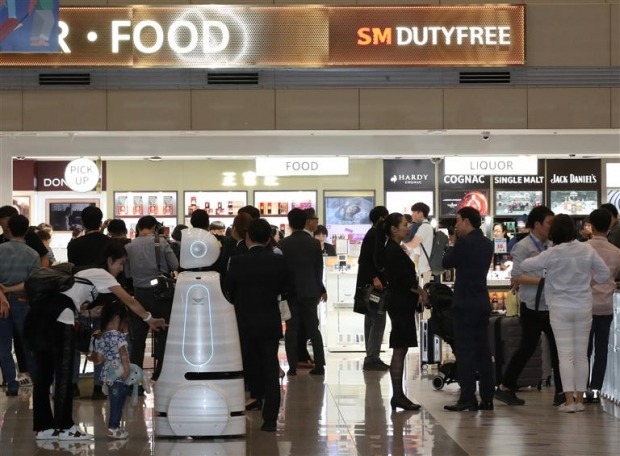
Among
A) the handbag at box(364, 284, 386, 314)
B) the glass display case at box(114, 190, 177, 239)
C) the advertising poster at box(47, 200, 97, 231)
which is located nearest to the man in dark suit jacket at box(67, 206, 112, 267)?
the handbag at box(364, 284, 386, 314)

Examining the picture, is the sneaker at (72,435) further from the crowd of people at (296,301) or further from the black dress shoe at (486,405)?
the black dress shoe at (486,405)

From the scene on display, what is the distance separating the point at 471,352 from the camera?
32.4ft

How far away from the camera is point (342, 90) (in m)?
15.5

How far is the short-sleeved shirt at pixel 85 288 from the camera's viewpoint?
324 inches

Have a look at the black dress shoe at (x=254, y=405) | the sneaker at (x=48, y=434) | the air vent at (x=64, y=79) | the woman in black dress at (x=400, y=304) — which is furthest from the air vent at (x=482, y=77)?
the sneaker at (x=48, y=434)

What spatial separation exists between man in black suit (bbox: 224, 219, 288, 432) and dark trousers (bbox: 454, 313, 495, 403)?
5.87ft

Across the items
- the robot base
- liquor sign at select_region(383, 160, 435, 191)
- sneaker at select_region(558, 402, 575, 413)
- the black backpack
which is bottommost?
sneaker at select_region(558, 402, 575, 413)

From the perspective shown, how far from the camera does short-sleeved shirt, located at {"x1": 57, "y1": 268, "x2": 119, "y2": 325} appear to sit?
Answer: 824 cm

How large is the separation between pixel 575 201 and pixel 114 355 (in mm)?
12893

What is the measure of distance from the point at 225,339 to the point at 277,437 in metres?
0.83

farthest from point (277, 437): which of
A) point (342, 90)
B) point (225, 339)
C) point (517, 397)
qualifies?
point (342, 90)

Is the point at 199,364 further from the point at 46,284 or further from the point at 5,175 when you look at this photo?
the point at 5,175

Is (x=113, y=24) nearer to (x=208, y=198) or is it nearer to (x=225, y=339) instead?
(x=208, y=198)

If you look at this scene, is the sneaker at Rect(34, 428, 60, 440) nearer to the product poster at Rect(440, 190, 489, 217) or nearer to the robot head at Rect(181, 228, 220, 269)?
the robot head at Rect(181, 228, 220, 269)
